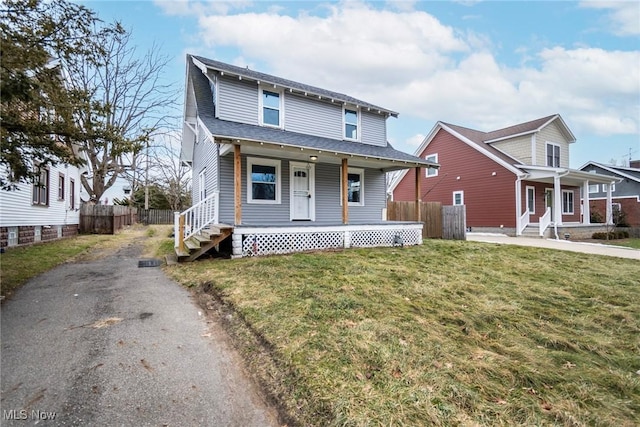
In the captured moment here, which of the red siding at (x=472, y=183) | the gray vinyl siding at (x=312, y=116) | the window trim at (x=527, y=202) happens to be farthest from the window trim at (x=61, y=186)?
the window trim at (x=527, y=202)

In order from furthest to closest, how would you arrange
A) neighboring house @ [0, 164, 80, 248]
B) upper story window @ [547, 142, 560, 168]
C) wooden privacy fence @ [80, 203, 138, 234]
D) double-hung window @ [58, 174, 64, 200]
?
1. upper story window @ [547, 142, 560, 168]
2. wooden privacy fence @ [80, 203, 138, 234]
3. double-hung window @ [58, 174, 64, 200]
4. neighboring house @ [0, 164, 80, 248]

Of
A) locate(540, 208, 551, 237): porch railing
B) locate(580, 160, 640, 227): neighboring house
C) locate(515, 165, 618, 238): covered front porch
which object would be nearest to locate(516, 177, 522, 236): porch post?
locate(515, 165, 618, 238): covered front porch

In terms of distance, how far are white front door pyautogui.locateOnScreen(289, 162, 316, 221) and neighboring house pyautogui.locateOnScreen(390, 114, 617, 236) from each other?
42.6 feet

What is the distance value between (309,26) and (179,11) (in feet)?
18.0

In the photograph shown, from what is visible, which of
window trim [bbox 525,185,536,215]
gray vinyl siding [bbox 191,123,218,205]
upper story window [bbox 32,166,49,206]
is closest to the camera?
gray vinyl siding [bbox 191,123,218,205]

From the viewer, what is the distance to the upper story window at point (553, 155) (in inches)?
779

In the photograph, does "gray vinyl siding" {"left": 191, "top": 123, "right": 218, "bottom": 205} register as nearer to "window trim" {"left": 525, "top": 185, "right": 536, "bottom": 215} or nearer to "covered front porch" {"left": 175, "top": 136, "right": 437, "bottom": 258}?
"covered front porch" {"left": 175, "top": 136, "right": 437, "bottom": 258}

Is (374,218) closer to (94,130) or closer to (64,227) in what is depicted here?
(94,130)

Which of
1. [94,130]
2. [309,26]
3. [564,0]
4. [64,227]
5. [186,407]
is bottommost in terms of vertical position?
[186,407]

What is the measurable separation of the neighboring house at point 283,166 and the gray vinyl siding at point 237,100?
3 cm

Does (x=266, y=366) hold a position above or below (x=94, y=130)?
below

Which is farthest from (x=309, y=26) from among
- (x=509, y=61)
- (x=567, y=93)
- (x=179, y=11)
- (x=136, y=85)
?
(x=567, y=93)

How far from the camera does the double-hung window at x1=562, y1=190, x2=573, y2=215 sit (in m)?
20.7

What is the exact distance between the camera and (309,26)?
549 inches
